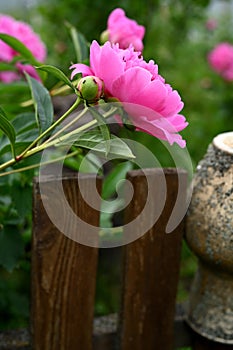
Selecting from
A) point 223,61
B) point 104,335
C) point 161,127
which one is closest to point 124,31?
point 161,127

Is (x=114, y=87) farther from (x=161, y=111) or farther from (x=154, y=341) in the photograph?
(x=154, y=341)

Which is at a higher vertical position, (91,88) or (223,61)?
(223,61)

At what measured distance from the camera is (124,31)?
1.17 meters

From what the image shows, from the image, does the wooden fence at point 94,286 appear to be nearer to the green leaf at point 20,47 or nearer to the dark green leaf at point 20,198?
the dark green leaf at point 20,198

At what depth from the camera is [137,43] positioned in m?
1.17

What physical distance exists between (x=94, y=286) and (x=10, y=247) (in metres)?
0.18

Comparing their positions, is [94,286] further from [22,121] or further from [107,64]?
[107,64]

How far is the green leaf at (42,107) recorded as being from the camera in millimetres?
961

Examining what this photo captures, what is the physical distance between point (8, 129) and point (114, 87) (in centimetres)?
19

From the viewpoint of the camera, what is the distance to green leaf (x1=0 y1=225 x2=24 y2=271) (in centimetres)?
115

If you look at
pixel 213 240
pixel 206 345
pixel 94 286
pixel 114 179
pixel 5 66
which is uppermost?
pixel 5 66

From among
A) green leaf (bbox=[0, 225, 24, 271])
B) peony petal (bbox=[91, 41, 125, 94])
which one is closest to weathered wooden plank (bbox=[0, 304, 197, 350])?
green leaf (bbox=[0, 225, 24, 271])

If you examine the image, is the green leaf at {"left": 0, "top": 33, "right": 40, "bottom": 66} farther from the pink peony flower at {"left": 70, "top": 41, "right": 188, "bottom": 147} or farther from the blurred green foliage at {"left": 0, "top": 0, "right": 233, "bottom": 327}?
the pink peony flower at {"left": 70, "top": 41, "right": 188, "bottom": 147}

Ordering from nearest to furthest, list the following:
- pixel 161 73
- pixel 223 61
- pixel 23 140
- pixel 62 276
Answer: pixel 23 140
pixel 62 276
pixel 223 61
pixel 161 73
